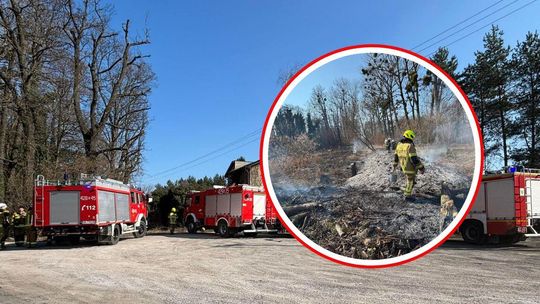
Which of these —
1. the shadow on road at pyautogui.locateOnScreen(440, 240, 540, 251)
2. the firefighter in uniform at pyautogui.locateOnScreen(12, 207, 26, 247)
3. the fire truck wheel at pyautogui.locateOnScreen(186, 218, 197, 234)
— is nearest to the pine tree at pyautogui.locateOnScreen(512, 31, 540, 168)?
the shadow on road at pyautogui.locateOnScreen(440, 240, 540, 251)

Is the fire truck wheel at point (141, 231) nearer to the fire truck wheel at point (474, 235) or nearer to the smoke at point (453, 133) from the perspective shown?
the fire truck wheel at point (474, 235)

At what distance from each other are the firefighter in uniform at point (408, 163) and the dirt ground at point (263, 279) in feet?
20.7

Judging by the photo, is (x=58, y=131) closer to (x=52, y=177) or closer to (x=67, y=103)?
(x=67, y=103)

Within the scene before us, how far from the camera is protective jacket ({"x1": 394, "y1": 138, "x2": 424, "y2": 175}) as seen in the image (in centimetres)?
187

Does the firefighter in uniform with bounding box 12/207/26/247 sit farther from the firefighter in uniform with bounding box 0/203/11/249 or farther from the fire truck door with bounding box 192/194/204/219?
the fire truck door with bounding box 192/194/204/219

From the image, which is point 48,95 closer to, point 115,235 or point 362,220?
point 115,235

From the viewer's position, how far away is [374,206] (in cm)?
191

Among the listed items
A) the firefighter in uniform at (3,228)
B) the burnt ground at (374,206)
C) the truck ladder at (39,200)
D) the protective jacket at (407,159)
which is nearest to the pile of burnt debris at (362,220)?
the burnt ground at (374,206)

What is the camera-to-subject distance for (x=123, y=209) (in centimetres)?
2220

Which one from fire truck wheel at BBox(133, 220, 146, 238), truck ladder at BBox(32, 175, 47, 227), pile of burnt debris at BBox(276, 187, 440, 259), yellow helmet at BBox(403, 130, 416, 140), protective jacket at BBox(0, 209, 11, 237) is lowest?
fire truck wheel at BBox(133, 220, 146, 238)

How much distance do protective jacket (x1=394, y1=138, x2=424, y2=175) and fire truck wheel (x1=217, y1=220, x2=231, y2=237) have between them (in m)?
23.1

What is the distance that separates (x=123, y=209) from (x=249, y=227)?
6.63 meters

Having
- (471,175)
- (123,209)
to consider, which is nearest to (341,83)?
(471,175)

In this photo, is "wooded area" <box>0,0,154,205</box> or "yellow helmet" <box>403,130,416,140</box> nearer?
"yellow helmet" <box>403,130,416,140</box>
